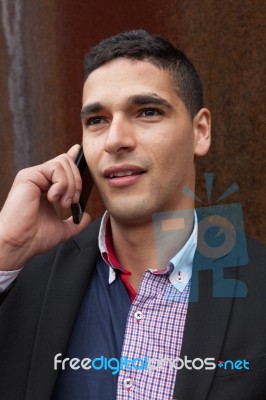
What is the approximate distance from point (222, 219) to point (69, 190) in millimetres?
907

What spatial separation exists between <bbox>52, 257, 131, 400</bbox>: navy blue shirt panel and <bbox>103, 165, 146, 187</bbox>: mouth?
36 centimetres

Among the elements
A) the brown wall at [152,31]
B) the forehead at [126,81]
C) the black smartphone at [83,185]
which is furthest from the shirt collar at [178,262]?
the brown wall at [152,31]

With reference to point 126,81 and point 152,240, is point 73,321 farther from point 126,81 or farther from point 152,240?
point 126,81

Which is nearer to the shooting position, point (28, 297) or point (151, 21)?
point (28, 297)

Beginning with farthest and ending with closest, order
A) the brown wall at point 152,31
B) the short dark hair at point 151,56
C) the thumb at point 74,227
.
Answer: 1. the brown wall at point 152,31
2. the thumb at point 74,227
3. the short dark hair at point 151,56

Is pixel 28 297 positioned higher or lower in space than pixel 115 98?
lower

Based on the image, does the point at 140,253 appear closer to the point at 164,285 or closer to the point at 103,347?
the point at 164,285

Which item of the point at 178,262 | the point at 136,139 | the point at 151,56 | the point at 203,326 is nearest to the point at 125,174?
the point at 136,139

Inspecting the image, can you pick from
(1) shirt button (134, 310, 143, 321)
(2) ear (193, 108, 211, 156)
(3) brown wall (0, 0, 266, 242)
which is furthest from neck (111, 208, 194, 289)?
(3) brown wall (0, 0, 266, 242)

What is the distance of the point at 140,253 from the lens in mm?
2199

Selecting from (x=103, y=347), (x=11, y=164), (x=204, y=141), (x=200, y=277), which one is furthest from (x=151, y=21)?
(x=103, y=347)

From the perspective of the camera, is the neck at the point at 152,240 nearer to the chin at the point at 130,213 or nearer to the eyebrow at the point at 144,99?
the chin at the point at 130,213

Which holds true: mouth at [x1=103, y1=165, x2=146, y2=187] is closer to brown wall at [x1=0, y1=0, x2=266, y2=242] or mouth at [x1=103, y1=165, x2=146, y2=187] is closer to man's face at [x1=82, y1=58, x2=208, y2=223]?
man's face at [x1=82, y1=58, x2=208, y2=223]

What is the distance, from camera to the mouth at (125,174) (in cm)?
207
